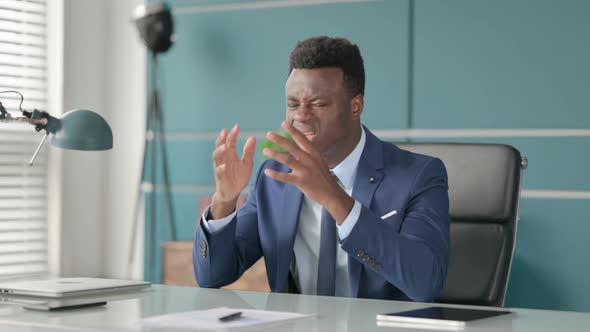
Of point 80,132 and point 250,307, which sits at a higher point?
point 80,132

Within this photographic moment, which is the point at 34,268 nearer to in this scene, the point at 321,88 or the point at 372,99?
the point at 372,99

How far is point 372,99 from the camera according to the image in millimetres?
3898

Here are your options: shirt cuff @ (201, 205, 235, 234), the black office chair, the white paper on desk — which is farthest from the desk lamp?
the black office chair

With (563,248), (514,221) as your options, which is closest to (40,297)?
(514,221)

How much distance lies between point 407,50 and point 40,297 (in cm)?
244

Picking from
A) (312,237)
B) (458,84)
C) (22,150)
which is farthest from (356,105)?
(22,150)

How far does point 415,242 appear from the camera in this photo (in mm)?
2018

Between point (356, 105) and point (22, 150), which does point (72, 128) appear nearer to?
point (356, 105)

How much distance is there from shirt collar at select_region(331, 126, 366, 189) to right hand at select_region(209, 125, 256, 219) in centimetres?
29

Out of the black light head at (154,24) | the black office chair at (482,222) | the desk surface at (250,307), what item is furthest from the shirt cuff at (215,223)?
the black light head at (154,24)

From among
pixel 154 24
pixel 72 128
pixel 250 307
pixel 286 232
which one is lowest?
pixel 250 307

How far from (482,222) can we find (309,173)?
0.56m

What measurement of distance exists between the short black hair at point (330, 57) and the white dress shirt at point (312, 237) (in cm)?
16

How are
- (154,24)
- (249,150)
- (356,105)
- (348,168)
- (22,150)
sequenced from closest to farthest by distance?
(249,150) < (348,168) < (356,105) < (154,24) < (22,150)
